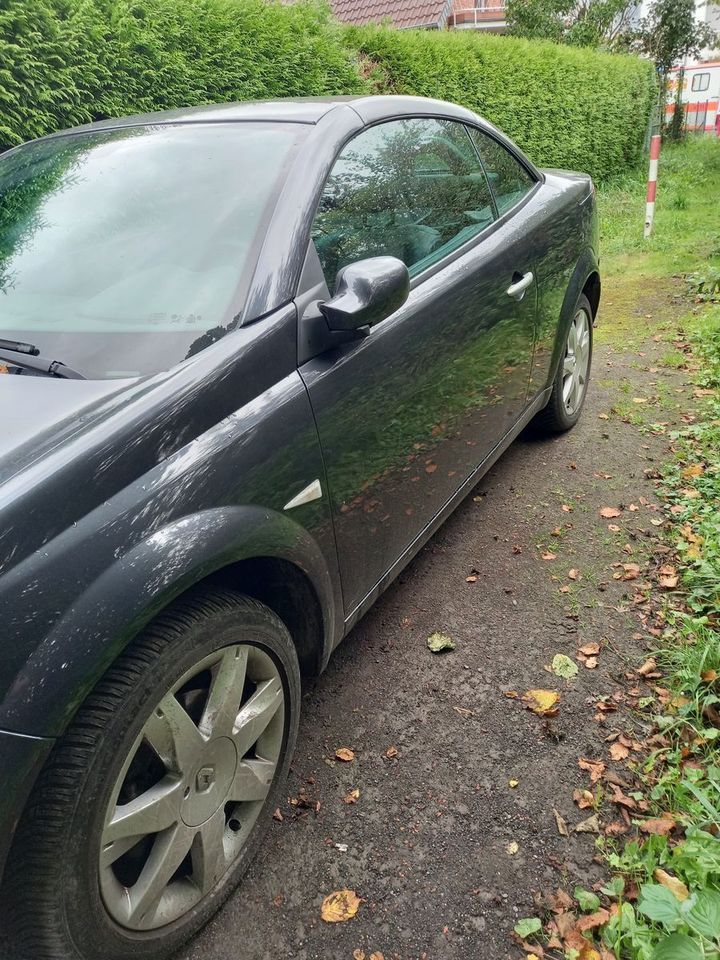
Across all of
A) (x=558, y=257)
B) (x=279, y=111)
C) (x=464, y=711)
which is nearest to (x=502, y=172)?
(x=558, y=257)

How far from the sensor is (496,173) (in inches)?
127

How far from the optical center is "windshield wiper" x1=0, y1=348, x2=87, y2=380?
1622 mm

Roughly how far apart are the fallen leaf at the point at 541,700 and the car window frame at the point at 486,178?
1366mm

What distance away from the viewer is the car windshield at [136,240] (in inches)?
68.1

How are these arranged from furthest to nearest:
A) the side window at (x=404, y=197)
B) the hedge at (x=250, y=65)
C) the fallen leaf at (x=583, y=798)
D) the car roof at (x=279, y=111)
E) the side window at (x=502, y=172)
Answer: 1. the hedge at (x=250, y=65)
2. the side window at (x=502, y=172)
3. the car roof at (x=279, y=111)
4. the side window at (x=404, y=197)
5. the fallen leaf at (x=583, y=798)

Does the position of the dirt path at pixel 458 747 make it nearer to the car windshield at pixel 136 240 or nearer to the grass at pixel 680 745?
the grass at pixel 680 745

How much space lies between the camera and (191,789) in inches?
61.6

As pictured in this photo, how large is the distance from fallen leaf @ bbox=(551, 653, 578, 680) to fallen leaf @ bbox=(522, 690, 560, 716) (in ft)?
0.30

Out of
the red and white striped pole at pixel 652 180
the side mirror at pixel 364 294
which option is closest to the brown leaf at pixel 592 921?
the side mirror at pixel 364 294

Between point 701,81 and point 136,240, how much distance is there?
3737 cm

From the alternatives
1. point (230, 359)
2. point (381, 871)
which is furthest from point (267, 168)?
point (381, 871)

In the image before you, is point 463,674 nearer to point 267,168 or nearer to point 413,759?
point 413,759

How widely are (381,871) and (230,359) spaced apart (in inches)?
52.2

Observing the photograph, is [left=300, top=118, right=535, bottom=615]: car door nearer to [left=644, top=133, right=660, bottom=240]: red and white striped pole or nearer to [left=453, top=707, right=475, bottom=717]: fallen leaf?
[left=453, top=707, right=475, bottom=717]: fallen leaf
